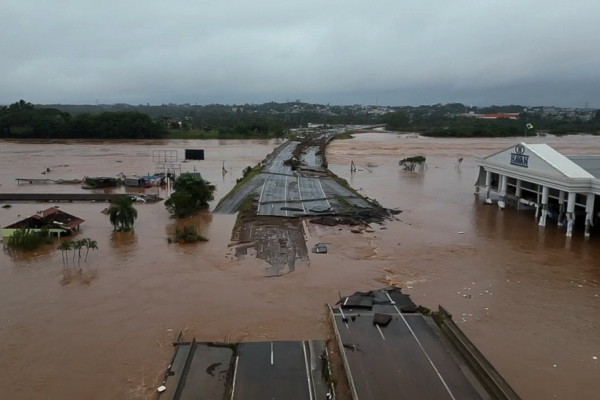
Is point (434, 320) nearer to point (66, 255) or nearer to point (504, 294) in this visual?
point (504, 294)

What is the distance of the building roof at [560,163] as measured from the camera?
2427 cm

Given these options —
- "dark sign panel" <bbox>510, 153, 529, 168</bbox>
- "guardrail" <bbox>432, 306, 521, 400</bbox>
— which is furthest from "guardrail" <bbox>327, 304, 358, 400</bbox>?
"dark sign panel" <bbox>510, 153, 529, 168</bbox>

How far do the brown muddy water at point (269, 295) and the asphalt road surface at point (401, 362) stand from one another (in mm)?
1416

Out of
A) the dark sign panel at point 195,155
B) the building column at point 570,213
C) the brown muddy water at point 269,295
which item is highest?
the dark sign panel at point 195,155

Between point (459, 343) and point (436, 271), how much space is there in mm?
7059

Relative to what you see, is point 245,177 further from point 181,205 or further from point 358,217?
point 358,217

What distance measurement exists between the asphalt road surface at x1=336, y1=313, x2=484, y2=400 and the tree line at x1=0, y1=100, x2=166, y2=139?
7932cm

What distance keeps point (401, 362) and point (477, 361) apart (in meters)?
1.73

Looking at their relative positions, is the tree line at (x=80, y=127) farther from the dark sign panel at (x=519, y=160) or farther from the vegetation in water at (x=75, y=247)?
the dark sign panel at (x=519, y=160)

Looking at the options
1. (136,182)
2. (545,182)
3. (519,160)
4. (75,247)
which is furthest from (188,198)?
(545,182)

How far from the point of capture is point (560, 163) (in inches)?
1013

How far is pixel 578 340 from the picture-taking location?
13906 millimetres

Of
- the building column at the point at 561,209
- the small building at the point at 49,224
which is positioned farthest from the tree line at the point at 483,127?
the small building at the point at 49,224

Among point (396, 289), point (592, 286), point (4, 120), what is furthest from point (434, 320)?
point (4, 120)
